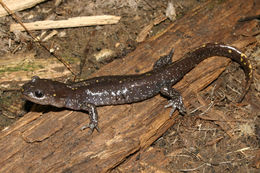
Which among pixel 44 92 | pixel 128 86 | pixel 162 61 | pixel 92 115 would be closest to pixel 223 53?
pixel 162 61

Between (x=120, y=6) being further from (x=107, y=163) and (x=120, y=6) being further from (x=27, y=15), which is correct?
(x=107, y=163)

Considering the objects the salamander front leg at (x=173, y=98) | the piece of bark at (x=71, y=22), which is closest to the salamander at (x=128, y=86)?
the salamander front leg at (x=173, y=98)

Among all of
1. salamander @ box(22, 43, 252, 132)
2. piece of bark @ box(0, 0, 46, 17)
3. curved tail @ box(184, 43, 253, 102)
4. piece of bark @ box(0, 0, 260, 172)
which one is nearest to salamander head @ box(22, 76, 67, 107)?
salamander @ box(22, 43, 252, 132)

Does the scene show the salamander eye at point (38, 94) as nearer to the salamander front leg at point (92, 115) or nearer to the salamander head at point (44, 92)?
the salamander head at point (44, 92)

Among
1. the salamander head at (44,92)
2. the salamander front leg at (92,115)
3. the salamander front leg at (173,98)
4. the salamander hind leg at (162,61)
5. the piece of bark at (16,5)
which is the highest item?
the piece of bark at (16,5)

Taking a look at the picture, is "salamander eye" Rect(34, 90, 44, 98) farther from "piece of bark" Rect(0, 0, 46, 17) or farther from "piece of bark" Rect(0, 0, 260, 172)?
"piece of bark" Rect(0, 0, 46, 17)
